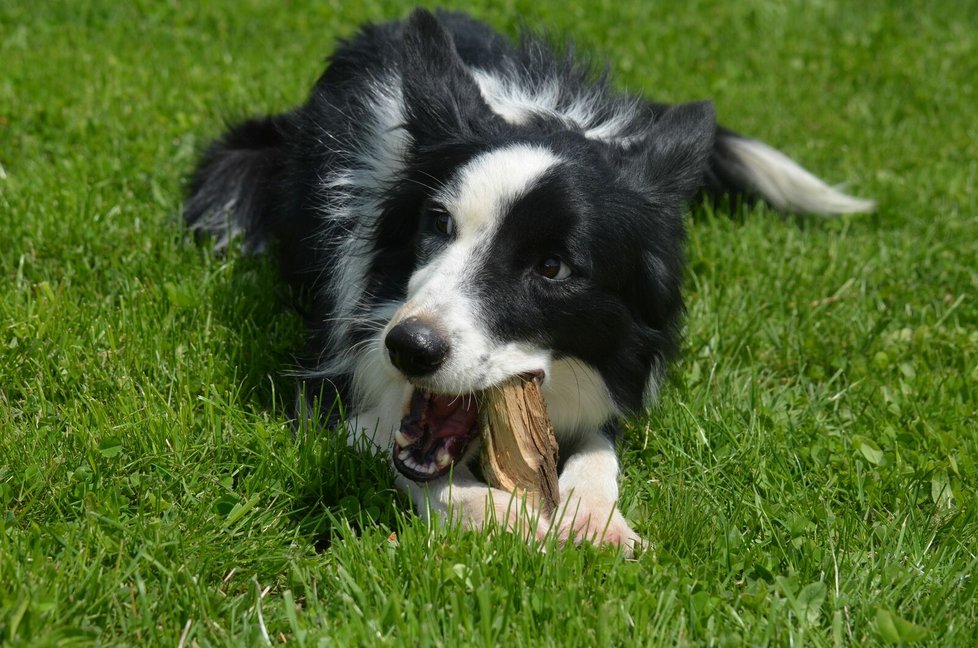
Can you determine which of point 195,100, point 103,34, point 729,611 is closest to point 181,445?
point 729,611

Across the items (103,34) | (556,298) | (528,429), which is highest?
(556,298)

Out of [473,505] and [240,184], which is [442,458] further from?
[240,184]

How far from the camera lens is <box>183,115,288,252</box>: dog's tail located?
440cm

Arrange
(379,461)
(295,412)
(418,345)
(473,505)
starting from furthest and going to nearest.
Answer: (295,412) < (379,461) < (473,505) < (418,345)

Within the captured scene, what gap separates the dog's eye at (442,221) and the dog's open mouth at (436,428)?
0.45m

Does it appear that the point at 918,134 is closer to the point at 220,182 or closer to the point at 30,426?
the point at 220,182

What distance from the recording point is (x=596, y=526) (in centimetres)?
282

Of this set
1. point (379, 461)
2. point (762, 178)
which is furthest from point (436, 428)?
point (762, 178)

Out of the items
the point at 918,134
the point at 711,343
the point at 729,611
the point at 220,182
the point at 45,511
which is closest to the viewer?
the point at 729,611

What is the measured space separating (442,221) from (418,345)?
514 mm

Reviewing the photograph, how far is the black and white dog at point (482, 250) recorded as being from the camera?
2.79 metres

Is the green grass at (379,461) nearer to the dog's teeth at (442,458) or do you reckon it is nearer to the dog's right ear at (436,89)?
the dog's teeth at (442,458)

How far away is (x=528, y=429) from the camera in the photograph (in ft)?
9.40

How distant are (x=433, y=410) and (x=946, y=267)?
9.20ft
